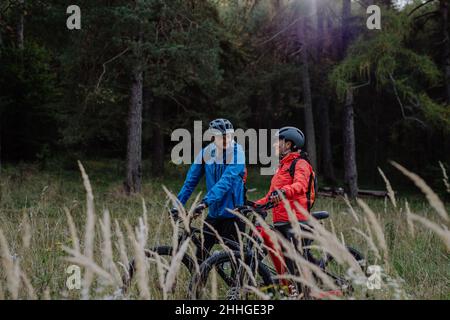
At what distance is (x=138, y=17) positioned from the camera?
1285 cm

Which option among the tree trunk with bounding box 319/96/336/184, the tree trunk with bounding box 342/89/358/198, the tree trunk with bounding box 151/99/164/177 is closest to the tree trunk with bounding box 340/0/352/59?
the tree trunk with bounding box 342/89/358/198

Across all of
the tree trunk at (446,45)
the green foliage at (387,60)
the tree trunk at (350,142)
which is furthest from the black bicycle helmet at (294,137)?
the tree trunk at (446,45)

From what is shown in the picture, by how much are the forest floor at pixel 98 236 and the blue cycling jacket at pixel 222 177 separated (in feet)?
2.35

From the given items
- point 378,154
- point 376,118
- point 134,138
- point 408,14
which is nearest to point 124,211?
point 134,138

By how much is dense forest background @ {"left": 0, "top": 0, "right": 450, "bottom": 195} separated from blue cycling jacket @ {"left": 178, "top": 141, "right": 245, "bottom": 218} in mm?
6904

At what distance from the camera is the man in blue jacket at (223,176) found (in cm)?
488

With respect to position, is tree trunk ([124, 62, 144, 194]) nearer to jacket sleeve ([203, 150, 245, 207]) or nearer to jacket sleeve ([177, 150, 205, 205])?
jacket sleeve ([177, 150, 205, 205])

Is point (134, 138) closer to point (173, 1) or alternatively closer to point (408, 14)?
point (173, 1)

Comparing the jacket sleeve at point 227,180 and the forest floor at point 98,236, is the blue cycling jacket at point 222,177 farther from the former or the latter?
the forest floor at point 98,236

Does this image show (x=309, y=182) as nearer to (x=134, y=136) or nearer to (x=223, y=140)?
(x=223, y=140)

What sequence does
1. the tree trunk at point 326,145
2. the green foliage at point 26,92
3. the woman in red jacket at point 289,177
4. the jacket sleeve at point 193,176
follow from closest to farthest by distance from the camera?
the woman in red jacket at point 289,177
the jacket sleeve at point 193,176
the green foliage at point 26,92
the tree trunk at point 326,145

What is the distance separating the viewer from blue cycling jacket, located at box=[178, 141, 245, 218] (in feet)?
15.8

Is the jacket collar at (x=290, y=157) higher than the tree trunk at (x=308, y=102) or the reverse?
the reverse

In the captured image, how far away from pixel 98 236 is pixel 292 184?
10.6ft
